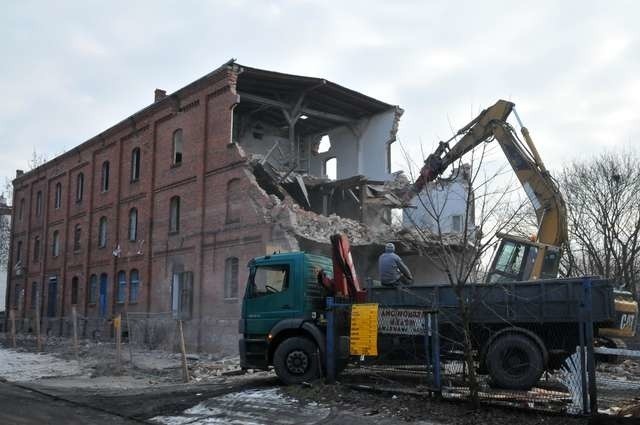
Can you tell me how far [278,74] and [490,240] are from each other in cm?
1675

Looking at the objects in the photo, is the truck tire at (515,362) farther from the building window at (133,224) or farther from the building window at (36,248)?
the building window at (36,248)

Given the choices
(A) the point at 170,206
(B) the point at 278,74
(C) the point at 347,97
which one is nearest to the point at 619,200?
(C) the point at 347,97

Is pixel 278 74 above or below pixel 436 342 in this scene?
above

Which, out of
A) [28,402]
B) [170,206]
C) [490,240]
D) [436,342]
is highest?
[170,206]

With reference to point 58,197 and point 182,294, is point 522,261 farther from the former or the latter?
point 58,197

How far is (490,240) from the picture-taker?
9.59 meters

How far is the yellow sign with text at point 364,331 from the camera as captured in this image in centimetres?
1109

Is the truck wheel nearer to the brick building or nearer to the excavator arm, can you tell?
the excavator arm

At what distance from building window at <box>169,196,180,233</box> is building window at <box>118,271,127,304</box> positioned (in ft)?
17.2

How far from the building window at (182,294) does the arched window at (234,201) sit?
11.6ft

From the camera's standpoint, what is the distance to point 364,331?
36.9 feet

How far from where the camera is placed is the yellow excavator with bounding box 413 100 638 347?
15.0m

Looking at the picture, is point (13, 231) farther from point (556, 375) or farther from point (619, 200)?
point (556, 375)

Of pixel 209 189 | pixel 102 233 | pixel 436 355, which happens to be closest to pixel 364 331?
pixel 436 355
